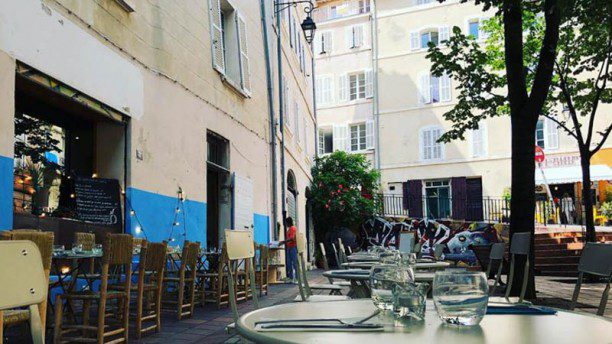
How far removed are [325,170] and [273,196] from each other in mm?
7643

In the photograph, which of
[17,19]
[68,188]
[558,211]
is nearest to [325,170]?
[558,211]

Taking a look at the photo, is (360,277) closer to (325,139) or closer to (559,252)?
(559,252)

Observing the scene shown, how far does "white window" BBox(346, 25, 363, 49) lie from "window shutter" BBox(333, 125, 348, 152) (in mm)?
3905

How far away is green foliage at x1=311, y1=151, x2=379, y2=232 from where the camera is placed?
20422mm

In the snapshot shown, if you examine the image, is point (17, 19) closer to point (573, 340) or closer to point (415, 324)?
point (415, 324)

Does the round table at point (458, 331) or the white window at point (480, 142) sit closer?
the round table at point (458, 331)

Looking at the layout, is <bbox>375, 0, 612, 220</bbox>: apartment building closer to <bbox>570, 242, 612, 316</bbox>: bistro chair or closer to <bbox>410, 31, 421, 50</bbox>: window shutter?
<bbox>410, 31, 421, 50</bbox>: window shutter

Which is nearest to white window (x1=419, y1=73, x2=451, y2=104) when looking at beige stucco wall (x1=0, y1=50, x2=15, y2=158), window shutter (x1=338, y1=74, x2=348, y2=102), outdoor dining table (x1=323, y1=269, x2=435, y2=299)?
window shutter (x1=338, y1=74, x2=348, y2=102)

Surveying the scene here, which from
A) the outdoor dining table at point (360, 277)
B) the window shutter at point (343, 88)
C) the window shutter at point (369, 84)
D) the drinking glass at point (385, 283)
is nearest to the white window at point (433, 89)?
the window shutter at point (369, 84)

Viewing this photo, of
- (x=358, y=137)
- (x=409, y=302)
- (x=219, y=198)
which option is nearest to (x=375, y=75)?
(x=358, y=137)

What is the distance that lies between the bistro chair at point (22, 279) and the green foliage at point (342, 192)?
18.6 m

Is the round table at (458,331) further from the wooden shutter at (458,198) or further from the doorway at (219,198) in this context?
the wooden shutter at (458,198)

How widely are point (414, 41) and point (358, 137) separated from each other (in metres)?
4.97

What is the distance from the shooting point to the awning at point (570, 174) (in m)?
20.0
